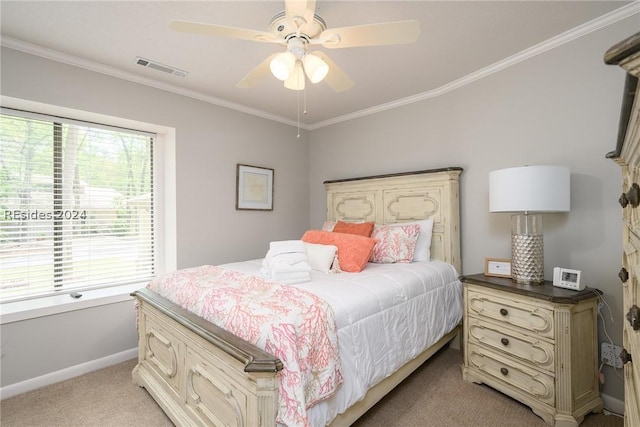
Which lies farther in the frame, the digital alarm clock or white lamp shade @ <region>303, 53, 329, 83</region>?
the digital alarm clock

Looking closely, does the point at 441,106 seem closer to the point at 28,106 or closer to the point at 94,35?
the point at 94,35

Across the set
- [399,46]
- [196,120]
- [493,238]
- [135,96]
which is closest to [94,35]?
[135,96]

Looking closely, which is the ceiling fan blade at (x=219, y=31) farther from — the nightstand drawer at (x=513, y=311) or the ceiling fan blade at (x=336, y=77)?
the nightstand drawer at (x=513, y=311)

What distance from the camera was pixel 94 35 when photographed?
2076mm

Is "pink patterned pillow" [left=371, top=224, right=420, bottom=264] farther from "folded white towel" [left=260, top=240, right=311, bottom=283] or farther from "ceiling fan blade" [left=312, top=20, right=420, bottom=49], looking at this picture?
"ceiling fan blade" [left=312, top=20, right=420, bottom=49]

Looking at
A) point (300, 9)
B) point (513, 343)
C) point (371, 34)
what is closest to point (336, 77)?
point (371, 34)

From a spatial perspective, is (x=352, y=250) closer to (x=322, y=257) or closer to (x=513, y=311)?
(x=322, y=257)

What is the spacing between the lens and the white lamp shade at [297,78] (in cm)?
179

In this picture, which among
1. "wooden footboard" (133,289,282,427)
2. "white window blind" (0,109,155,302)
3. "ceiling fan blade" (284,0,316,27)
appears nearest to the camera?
"wooden footboard" (133,289,282,427)

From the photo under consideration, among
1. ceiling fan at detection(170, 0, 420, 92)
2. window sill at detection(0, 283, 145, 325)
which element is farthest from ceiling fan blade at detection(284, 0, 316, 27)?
window sill at detection(0, 283, 145, 325)

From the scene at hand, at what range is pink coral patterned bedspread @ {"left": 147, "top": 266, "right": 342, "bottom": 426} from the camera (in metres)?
1.19

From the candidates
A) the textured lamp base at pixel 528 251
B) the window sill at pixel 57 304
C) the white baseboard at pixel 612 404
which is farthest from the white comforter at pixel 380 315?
the window sill at pixel 57 304

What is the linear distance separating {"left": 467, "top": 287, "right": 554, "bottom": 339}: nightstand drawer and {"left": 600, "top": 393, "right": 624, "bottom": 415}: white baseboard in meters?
0.68

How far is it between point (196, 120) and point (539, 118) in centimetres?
312
